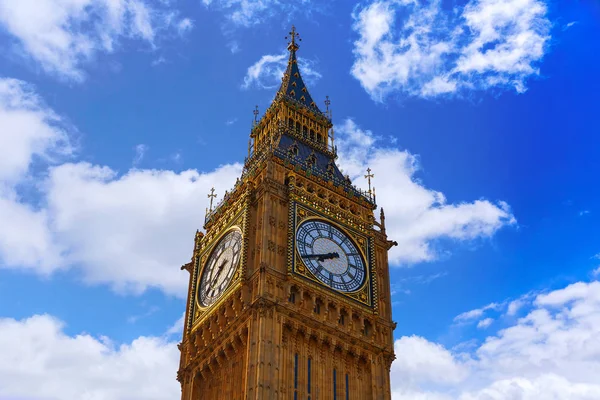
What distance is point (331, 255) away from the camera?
60.5 meters

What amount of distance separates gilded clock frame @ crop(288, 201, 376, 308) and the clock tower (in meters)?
0.09

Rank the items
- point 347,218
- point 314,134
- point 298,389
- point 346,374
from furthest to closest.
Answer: point 314,134
point 347,218
point 346,374
point 298,389

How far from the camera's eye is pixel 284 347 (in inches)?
2122

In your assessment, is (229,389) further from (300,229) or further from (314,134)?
(314,134)

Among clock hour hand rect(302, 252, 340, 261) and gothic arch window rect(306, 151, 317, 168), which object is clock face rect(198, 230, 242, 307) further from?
gothic arch window rect(306, 151, 317, 168)

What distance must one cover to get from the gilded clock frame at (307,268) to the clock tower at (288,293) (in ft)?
0.29

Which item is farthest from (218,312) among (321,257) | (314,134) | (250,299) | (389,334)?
(314,134)

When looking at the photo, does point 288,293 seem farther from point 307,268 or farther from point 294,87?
point 294,87

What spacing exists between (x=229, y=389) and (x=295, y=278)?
834 centimetres

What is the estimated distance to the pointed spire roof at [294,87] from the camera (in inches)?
3145

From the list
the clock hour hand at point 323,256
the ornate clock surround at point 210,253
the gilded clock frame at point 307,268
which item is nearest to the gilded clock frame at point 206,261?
the ornate clock surround at point 210,253

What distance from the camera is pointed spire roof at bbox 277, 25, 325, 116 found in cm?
7988

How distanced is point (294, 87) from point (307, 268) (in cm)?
2853

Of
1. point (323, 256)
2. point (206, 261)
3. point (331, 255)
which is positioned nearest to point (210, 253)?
point (206, 261)
